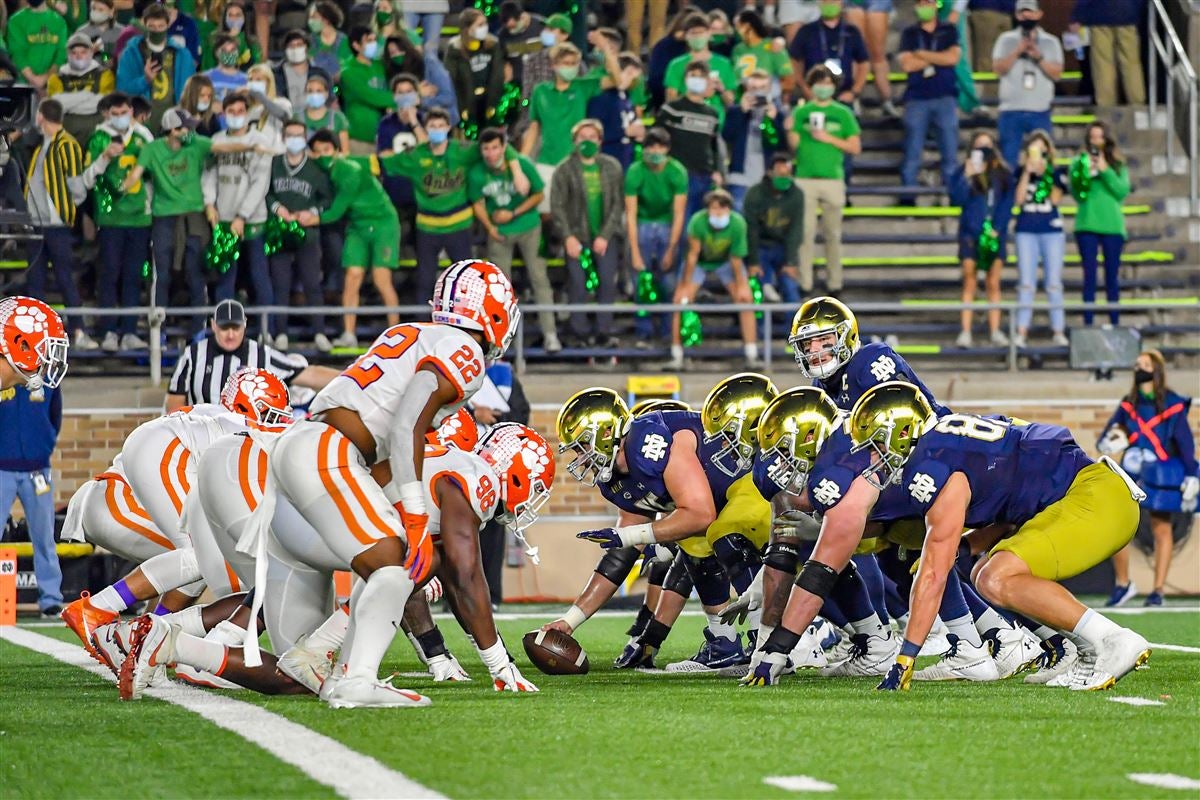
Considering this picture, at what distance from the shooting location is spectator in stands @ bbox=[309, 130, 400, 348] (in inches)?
600

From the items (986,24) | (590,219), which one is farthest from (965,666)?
(986,24)

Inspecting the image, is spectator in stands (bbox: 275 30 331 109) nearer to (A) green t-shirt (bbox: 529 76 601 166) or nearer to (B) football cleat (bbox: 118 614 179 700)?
(A) green t-shirt (bbox: 529 76 601 166)

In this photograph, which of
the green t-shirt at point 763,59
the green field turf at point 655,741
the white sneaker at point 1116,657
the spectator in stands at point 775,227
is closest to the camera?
the green field turf at point 655,741

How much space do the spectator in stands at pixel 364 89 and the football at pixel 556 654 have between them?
8.57 m

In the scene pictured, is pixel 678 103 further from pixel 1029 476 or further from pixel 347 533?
pixel 347 533

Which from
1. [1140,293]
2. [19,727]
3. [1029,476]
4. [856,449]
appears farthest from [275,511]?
[1140,293]

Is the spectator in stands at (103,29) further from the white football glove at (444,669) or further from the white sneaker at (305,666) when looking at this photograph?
the white sneaker at (305,666)

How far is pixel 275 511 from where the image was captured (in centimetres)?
711

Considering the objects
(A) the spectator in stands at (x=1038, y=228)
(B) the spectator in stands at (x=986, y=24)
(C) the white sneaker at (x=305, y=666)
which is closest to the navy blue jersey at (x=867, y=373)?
(C) the white sneaker at (x=305, y=666)

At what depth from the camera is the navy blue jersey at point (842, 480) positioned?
8016 millimetres

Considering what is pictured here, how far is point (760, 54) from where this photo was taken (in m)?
17.2

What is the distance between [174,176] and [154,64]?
1572 mm

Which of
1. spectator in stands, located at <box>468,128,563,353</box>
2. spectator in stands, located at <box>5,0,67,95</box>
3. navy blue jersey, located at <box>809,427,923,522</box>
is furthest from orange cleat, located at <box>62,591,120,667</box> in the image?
spectator in stands, located at <box>5,0,67,95</box>

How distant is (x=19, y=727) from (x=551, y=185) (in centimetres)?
976
